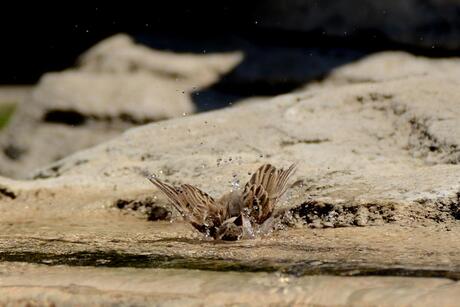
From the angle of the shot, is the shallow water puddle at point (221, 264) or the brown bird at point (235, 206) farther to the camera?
the brown bird at point (235, 206)

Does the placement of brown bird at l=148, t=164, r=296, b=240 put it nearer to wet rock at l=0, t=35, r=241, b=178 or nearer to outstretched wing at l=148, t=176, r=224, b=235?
outstretched wing at l=148, t=176, r=224, b=235

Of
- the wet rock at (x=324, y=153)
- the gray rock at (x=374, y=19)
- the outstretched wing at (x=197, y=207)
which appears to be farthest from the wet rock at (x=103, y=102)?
the outstretched wing at (x=197, y=207)

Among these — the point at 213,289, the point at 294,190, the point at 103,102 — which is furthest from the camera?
the point at 103,102

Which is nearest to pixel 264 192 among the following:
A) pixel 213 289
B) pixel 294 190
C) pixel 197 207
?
pixel 197 207

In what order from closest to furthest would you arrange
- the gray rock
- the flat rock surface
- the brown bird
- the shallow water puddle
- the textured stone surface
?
the textured stone surface
the shallow water puddle
the flat rock surface
the brown bird
the gray rock

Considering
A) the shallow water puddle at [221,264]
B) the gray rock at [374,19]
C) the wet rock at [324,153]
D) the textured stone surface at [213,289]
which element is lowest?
the textured stone surface at [213,289]

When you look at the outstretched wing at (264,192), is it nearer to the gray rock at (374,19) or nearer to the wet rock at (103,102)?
the gray rock at (374,19)

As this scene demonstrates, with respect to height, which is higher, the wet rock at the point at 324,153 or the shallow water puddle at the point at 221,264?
the wet rock at the point at 324,153

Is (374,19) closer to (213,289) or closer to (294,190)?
(294,190)

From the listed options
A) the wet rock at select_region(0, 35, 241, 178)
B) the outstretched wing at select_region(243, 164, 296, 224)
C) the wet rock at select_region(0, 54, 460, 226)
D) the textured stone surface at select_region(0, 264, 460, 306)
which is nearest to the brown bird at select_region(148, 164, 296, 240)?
the outstretched wing at select_region(243, 164, 296, 224)
